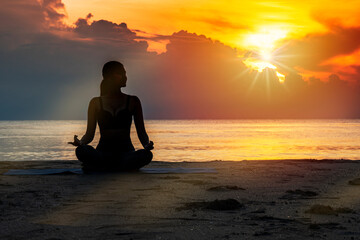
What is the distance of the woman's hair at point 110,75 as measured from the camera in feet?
→ 35.6

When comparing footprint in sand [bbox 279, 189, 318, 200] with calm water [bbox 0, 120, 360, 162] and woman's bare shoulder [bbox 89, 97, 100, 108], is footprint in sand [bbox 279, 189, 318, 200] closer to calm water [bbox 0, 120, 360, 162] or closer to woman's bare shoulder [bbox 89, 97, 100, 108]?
woman's bare shoulder [bbox 89, 97, 100, 108]

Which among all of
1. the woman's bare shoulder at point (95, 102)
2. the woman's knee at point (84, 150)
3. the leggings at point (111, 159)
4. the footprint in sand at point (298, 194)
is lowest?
the footprint in sand at point (298, 194)

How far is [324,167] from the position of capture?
13.1 m

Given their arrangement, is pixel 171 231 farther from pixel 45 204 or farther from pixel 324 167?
pixel 324 167

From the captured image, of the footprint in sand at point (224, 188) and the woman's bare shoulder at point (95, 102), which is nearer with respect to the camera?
the footprint in sand at point (224, 188)

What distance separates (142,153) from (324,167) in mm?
5115

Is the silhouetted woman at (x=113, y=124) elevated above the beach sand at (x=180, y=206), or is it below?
above

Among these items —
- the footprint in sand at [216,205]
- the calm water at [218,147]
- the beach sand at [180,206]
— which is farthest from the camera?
the calm water at [218,147]

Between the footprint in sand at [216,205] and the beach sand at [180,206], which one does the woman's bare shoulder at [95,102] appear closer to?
the beach sand at [180,206]

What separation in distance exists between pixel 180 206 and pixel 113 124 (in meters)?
4.20

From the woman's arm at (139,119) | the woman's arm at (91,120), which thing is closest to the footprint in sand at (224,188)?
the woman's arm at (139,119)

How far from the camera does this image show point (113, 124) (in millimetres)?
10773

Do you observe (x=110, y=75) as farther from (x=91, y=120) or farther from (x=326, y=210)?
(x=326, y=210)

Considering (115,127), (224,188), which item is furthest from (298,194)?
(115,127)
